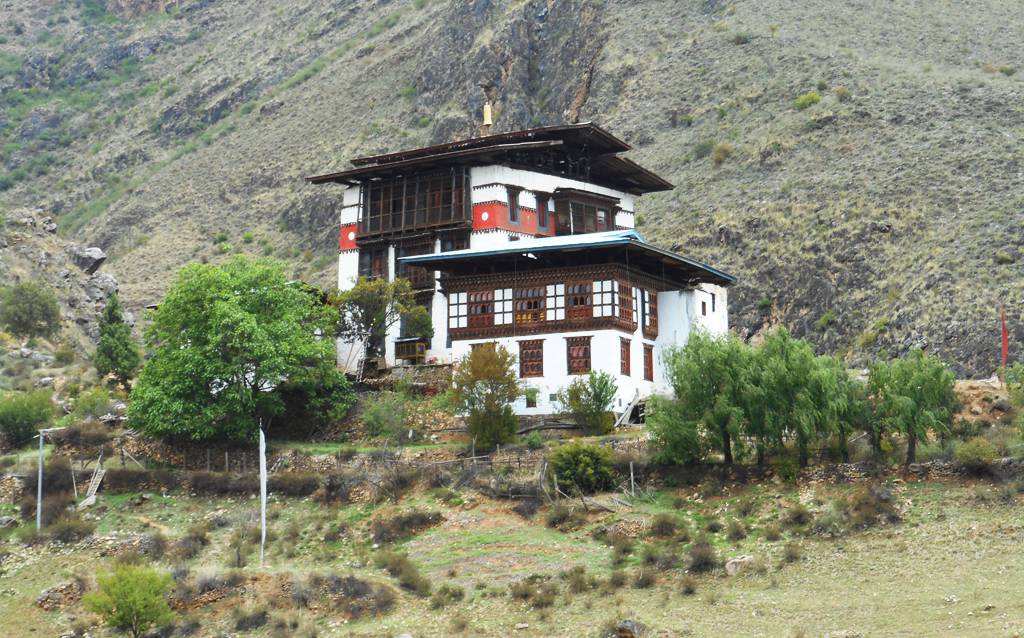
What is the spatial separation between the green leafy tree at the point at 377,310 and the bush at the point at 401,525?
55.1 ft

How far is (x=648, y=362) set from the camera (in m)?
66.0

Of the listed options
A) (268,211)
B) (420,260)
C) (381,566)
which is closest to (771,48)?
(268,211)

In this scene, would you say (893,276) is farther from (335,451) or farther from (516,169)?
(335,451)

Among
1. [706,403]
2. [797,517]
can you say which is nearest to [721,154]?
[706,403]

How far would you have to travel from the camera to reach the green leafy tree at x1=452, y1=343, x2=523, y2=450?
5853 centimetres

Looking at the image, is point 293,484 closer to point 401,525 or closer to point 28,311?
point 401,525

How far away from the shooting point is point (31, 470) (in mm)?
59938

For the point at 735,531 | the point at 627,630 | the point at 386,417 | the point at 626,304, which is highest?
the point at 626,304

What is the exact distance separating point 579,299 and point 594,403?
535 cm

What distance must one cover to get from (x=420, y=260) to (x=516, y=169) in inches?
411

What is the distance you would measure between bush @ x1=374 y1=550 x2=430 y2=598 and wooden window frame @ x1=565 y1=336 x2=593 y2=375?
1501 cm

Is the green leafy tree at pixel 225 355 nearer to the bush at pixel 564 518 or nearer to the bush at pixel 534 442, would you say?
the bush at pixel 534 442

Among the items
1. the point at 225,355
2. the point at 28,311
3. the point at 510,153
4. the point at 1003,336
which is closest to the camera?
the point at 225,355

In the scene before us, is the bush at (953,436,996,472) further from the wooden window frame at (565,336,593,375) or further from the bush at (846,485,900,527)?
the wooden window frame at (565,336,593,375)
